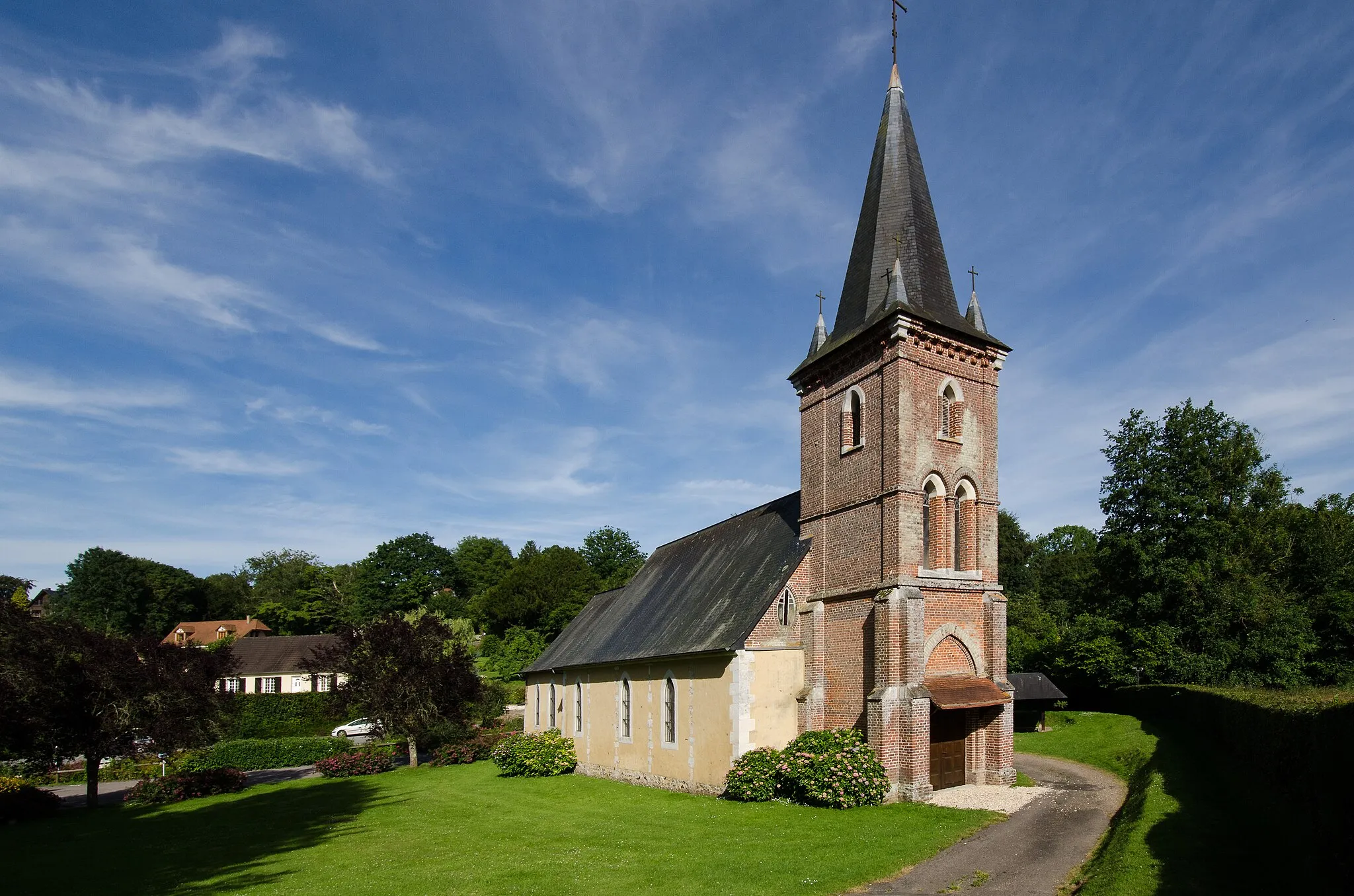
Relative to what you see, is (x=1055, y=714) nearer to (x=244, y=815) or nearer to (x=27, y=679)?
(x=244, y=815)

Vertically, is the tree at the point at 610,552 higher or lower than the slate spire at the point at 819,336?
lower

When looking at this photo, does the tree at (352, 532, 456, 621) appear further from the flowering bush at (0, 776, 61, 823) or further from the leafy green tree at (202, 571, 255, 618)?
the flowering bush at (0, 776, 61, 823)

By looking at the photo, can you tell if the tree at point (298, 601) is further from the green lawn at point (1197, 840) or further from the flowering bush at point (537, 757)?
the green lawn at point (1197, 840)

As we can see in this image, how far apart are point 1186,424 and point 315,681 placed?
56.4 metres

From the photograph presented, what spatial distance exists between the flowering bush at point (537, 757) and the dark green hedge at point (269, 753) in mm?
9740

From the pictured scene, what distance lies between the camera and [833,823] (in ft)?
55.0

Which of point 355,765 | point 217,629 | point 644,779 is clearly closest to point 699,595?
point 644,779

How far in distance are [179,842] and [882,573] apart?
17.7m

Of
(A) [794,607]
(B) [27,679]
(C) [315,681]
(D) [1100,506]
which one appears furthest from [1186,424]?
(C) [315,681]

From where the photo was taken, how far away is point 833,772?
18.4m

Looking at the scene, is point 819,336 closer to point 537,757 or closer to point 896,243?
point 896,243

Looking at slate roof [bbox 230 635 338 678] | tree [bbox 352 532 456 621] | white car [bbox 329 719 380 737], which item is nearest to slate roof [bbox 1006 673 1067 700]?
white car [bbox 329 719 380 737]

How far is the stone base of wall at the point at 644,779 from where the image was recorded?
21.9 metres

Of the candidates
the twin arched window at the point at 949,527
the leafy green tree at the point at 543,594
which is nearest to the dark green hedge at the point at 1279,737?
the twin arched window at the point at 949,527
